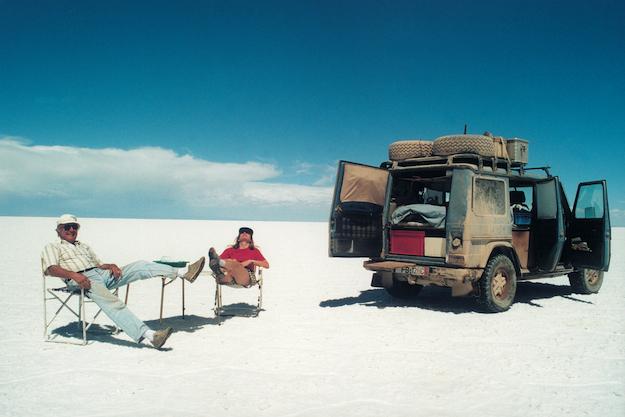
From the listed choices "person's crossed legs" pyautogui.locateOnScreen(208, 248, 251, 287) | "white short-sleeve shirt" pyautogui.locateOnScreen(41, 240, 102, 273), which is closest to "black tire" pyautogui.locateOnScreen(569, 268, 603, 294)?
"person's crossed legs" pyautogui.locateOnScreen(208, 248, 251, 287)

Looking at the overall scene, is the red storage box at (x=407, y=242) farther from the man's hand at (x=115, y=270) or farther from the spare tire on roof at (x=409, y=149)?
the man's hand at (x=115, y=270)

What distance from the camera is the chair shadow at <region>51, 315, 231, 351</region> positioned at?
5.80 meters

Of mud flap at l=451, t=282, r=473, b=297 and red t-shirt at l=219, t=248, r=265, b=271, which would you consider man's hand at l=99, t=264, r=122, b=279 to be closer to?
red t-shirt at l=219, t=248, r=265, b=271

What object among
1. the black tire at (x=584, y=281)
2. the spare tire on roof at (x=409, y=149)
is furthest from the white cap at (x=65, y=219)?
the black tire at (x=584, y=281)

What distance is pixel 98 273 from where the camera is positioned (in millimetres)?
5770

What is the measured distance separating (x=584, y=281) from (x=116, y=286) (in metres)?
8.54

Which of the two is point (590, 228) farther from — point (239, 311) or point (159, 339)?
point (159, 339)

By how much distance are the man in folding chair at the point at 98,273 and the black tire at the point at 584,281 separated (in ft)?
24.5

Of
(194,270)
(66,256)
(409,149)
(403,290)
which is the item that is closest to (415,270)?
(403,290)

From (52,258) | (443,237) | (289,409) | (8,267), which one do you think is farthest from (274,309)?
(8,267)

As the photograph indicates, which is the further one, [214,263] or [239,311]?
[239,311]

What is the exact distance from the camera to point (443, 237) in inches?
312

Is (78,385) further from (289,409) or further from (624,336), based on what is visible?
(624,336)

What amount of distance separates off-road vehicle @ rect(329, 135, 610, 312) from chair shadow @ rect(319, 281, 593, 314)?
1.16ft
